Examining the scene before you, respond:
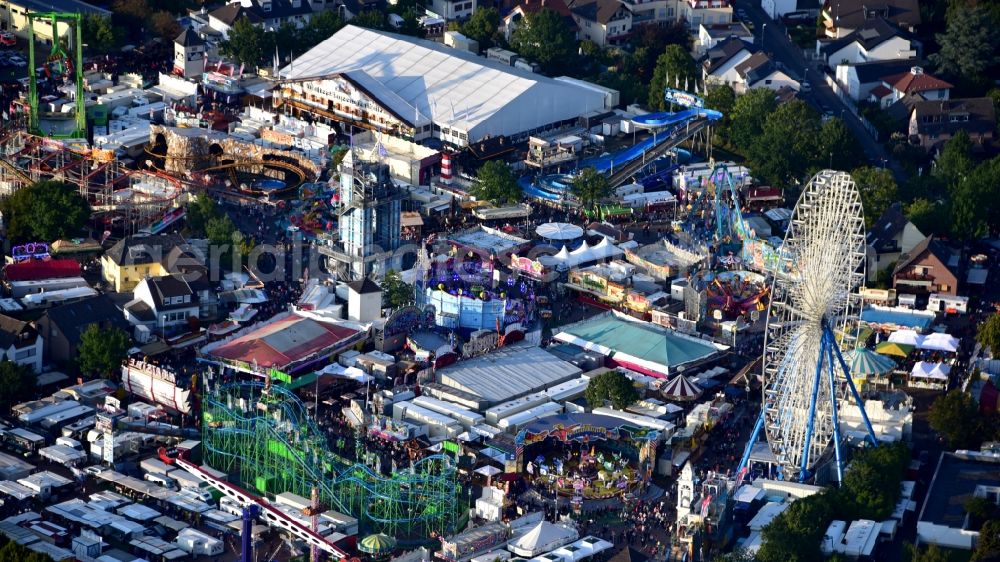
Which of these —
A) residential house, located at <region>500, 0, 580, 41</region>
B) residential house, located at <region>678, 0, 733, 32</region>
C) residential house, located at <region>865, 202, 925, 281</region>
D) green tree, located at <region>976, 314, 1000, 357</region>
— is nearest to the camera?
green tree, located at <region>976, 314, 1000, 357</region>

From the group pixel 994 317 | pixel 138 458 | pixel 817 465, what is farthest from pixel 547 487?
pixel 994 317

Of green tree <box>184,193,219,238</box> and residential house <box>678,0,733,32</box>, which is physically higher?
residential house <box>678,0,733,32</box>

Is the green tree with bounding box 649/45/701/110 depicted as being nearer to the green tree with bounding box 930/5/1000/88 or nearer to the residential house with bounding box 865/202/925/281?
the green tree with bounding box 930/5/1000/88

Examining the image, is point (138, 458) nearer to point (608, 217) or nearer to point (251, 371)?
point (251, 371)

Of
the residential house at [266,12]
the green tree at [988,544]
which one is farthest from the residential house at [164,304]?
the residential house at [266,12]

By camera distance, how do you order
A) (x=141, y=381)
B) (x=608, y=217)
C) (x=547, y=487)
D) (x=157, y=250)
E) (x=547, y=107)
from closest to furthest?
(x=547, y=487) → (x=141, y=381) → (x=157, y=250) → (x=608, y=217) → (x=547, y=107)

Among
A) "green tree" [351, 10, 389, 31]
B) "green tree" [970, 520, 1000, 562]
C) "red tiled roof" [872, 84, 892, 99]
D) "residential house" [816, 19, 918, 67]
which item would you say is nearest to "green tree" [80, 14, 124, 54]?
"green tree" [351, 10, 389, 31]

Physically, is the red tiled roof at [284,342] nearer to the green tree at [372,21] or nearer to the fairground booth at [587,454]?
the fairground booth at [587,454]
